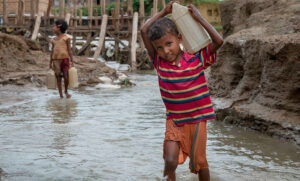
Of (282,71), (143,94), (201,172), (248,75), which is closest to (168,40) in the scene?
(201,172)

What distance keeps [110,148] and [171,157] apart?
70.1 inches

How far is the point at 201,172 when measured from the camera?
10.3ft

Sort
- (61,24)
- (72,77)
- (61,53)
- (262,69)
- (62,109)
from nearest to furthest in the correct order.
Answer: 1. (262,69)
2. (62,109)
3. (61,24)
4. (61,53)
5. (72,77)

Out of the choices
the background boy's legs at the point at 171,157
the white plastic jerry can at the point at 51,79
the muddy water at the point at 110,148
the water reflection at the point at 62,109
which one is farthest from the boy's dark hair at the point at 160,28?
the white plastic jerry can at the point at 51,79

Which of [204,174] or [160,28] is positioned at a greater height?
[160,28]

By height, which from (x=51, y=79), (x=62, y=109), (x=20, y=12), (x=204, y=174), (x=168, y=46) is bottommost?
(x=62, y=109)

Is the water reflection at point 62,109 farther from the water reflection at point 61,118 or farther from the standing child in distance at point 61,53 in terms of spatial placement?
the standing child in distance at point 61,53

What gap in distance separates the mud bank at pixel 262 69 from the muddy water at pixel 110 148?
21cm

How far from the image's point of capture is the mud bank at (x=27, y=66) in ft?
35.1

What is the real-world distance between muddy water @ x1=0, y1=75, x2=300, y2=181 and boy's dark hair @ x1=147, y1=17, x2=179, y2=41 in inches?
50.6

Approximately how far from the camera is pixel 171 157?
3051 millimetres

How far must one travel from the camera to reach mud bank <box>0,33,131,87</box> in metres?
10.7

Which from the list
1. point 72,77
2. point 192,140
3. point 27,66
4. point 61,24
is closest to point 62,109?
point 72,77

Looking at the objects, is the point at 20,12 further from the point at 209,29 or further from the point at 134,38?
the point at 209,29
